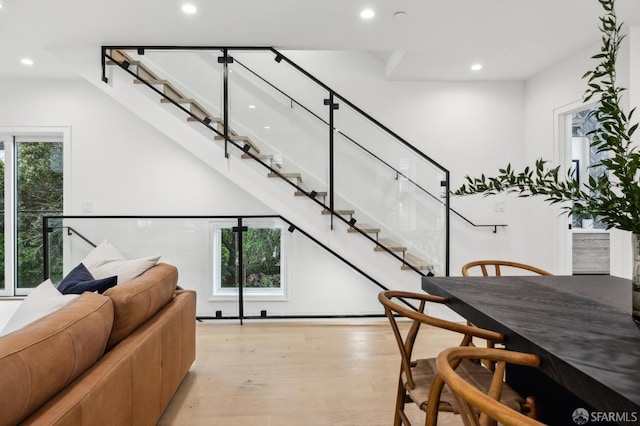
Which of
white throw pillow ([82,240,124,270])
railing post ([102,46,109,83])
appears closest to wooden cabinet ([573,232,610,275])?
white throw pillow ([82,240,124,270])

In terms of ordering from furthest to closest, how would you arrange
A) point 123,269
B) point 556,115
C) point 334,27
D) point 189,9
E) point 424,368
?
point 556,115 < point 334,27 < point 189,9 < point 123,269 < point 424,368

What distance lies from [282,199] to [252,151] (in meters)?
0.60

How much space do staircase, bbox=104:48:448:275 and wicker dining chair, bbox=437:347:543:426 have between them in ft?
8.21

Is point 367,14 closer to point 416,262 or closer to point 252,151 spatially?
point 252,151

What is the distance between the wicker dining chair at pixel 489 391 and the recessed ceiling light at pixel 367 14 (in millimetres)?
3012

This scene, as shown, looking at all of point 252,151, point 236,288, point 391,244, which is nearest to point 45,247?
point 236,288

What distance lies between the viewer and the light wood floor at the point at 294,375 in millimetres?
2223

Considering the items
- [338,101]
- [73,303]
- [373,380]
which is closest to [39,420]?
[73,303]

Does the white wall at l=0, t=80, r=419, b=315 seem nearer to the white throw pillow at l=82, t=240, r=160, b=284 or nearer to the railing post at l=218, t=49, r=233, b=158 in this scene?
the railing post at l=218, t=49, r=233, b=158

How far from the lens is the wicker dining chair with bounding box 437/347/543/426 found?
683 millimetres

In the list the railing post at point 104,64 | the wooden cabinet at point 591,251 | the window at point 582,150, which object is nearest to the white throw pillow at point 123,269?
the railing post at point 104,64

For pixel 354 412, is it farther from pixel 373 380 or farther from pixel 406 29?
pixel 406 29

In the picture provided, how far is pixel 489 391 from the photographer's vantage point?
3.22ft

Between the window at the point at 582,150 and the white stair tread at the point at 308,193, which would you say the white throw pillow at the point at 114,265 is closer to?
the white stair tread at the point at 308,193
